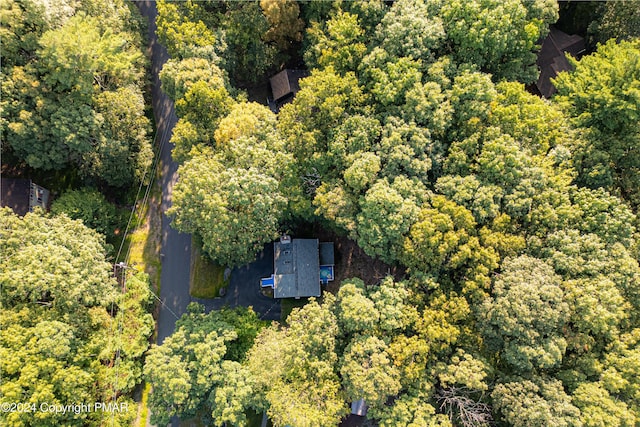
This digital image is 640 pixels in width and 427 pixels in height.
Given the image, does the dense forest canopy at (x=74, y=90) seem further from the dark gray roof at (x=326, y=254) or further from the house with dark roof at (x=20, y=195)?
the dark gray roof at (x=326, y=254)

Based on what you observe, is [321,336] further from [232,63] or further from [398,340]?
[232,63]

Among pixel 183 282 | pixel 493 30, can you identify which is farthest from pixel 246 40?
pixel 183 282

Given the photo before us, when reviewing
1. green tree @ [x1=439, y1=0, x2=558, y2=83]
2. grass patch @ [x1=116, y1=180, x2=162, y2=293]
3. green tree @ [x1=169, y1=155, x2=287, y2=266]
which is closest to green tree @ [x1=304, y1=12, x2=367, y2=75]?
green tree @ [x1=439, y1=0, x2=558, y2=83]

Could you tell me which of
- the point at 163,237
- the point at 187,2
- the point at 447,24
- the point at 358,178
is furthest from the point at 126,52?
the point at 447,24

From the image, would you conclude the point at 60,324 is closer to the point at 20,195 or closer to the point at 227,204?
the point at 20,195

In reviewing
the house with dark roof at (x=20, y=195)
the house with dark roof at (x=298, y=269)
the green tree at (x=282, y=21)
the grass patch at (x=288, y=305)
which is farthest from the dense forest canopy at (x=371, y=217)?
the grass patch at (x=288, y=305)
